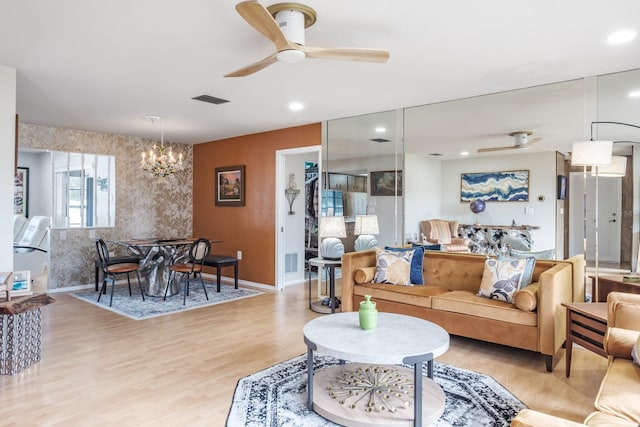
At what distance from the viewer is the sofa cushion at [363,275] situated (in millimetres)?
4328

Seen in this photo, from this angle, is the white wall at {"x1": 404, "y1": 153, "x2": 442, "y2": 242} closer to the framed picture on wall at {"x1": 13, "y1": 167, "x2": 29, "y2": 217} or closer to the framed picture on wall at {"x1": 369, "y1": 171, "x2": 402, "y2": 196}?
the framed picture on wall at {"x1": 369, "y1": 171, "x2": 402, "y2": 196}

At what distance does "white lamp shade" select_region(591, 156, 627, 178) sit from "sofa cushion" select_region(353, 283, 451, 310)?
5.81 ft

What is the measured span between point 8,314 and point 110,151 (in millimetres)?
4256

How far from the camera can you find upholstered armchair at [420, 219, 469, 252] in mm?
4504

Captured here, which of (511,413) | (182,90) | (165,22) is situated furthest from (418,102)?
(511,413)

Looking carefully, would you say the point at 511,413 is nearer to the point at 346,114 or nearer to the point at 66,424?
the point at 66,424

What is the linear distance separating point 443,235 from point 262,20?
129 inches

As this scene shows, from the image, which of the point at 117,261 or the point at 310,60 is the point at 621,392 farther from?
the point at 117,261

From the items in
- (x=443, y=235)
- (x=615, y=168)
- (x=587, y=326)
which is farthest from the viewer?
(x=443, y=235)

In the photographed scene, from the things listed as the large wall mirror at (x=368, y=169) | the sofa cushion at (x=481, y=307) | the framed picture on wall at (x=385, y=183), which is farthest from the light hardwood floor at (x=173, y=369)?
the framed picture on wall at (x=385, y=183)

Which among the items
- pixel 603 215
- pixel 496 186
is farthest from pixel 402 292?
pixel 603 215

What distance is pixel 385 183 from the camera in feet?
16.7

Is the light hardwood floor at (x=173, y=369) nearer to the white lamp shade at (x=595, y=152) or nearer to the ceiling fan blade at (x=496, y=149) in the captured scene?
the white lamp shade at (x=595, y=152)

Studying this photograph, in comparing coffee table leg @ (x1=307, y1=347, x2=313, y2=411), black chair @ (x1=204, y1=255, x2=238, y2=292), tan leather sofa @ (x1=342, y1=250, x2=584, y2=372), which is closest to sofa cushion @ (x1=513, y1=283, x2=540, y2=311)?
tan leather sofa @ (x1=342, y1=250, x2=584, y2=372)
